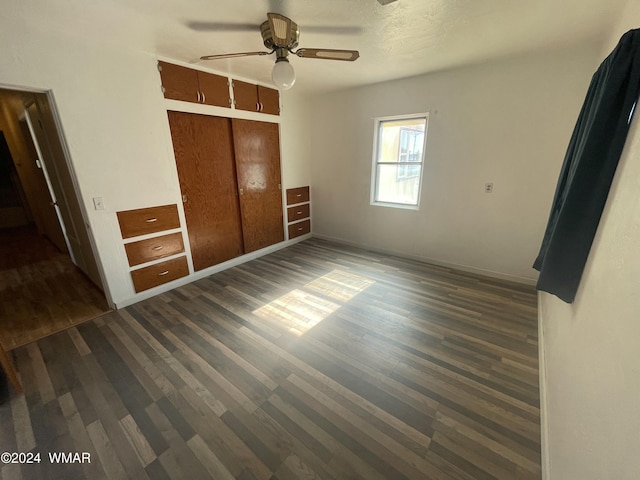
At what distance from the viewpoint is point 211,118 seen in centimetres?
305

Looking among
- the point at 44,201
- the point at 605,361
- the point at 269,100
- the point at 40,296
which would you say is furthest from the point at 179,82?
the point at 605,361

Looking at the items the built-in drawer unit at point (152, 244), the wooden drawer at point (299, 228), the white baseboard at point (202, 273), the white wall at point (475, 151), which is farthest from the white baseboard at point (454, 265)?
the built-in drawer unit at point (152, 244)

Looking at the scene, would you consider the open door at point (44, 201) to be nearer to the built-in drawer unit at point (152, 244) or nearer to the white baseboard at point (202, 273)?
the built-in drawer unit at point (152, 244)

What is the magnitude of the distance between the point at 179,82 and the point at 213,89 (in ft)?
1.28

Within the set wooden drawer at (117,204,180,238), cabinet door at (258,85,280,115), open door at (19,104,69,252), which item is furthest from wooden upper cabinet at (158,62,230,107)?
open door at (19,104,69,252)

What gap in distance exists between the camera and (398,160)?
368 centimetres

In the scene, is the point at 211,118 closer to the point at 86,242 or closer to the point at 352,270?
the point at 86,242

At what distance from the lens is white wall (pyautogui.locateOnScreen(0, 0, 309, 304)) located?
1.84 metres

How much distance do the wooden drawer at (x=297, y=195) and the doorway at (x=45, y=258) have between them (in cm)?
270

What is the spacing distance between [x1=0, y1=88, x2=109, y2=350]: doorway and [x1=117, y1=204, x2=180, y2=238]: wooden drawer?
34cm

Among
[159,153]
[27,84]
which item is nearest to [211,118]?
[159,153]

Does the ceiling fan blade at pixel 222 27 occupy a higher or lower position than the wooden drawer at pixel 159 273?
higher

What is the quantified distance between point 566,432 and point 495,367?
77 centimetres

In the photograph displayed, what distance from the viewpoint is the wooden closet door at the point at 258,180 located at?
3.47 meters
